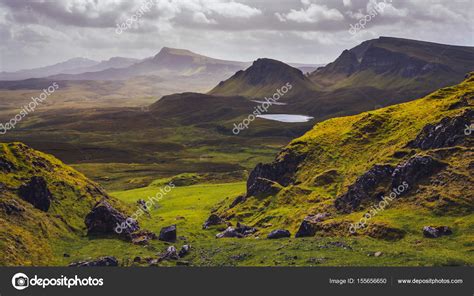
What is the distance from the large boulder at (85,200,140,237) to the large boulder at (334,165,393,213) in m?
35.4

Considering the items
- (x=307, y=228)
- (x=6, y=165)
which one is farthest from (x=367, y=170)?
(x=6, y=165)

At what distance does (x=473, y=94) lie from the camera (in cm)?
8750

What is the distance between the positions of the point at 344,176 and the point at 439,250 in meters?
38.1

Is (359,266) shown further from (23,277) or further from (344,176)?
(344,176)

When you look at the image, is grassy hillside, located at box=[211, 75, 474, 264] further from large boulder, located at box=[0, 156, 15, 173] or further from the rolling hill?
large boulder, located at box=[0, 156, 15, 173]

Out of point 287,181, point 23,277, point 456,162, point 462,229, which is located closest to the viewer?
point 23,277

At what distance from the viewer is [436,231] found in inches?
2287

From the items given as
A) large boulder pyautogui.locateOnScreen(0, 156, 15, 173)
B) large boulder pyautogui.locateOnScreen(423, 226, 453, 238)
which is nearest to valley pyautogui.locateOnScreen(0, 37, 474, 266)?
large boulder pyautogui.locateOnScreen(423, 226, 453, 238)

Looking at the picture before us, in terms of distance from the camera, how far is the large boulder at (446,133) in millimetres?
77250

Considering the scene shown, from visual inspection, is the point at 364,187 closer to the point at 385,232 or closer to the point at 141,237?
the point at 385,232

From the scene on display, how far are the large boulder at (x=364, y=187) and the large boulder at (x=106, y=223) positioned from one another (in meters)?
35.4

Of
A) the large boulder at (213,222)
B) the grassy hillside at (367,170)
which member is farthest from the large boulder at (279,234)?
the large boulder at (213,222)

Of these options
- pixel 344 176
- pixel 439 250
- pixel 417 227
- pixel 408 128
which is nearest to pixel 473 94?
pixel 408 128

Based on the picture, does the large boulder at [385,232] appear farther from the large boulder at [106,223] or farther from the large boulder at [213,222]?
the large boulder at [106,223]
